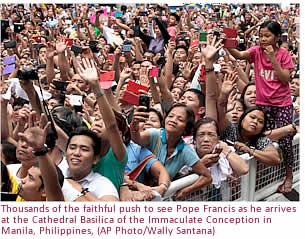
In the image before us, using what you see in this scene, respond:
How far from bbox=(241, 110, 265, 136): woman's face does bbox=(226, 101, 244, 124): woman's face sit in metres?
0.40

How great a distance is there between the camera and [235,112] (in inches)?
145

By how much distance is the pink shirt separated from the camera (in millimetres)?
3570

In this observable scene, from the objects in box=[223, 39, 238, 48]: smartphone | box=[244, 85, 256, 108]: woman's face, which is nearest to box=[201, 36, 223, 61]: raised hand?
box=[223, 39, 238, 48]: smartphone

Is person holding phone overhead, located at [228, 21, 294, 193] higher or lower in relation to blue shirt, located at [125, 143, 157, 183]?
higher

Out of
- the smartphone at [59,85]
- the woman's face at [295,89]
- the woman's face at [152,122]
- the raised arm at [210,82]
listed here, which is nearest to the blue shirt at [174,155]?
the woman's face at [152,122]

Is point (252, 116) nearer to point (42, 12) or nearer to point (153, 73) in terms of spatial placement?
point (153, 73)

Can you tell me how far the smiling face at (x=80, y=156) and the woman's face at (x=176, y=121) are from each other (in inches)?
26.9

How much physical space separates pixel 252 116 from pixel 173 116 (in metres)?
0.76

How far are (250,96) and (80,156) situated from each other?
2250 millimetres

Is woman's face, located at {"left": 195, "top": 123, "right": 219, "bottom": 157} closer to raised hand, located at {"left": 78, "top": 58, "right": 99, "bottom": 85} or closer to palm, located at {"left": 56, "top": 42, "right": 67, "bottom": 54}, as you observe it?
raised hand, located at {"left": 78, "top": 58, "right": 99, "bottom": 85}

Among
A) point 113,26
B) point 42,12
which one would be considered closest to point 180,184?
point 113,26

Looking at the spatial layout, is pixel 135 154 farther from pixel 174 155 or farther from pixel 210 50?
pixel 210 50

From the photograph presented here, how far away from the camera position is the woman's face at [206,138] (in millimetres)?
2807

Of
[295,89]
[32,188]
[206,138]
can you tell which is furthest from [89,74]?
[295,89]
